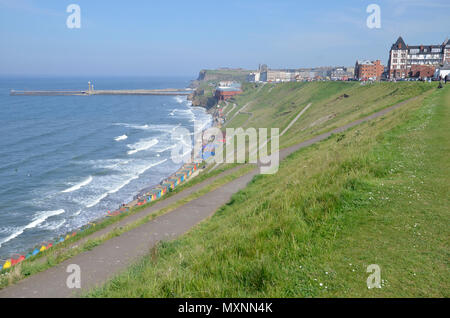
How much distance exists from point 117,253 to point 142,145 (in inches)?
2022

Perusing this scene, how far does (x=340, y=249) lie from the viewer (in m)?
6.18

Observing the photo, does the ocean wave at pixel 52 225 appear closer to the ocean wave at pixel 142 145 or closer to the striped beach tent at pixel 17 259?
the striped beach tent at pixel 17 259

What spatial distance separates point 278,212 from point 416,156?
5964 millimetres

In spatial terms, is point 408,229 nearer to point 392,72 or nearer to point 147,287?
point 147,287

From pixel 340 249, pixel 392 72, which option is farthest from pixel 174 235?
pixel 392 72

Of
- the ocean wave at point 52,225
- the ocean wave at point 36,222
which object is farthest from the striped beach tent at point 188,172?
the ocean wave at point 52,225

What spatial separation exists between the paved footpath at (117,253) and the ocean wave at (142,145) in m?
42.0

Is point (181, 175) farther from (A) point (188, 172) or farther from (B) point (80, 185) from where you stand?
(B) point (80, 185)

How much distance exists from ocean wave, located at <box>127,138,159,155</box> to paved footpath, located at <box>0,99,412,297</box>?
42034mm

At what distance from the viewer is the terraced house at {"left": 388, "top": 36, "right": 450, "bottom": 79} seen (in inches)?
3250

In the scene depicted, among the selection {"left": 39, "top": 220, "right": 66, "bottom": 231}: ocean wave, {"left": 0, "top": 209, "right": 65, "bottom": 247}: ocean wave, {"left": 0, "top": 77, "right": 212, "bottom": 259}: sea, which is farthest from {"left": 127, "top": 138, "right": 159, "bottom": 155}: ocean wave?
{"left": 39, "top": 220, "right": 66, "bottom": 231}: ocean wave

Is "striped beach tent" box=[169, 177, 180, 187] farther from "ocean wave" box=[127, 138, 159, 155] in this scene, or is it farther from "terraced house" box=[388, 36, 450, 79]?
"terraced house" box=[388, 36, 450, 79]

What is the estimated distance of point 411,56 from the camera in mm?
84438

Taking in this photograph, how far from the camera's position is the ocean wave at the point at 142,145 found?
55.6 metres
